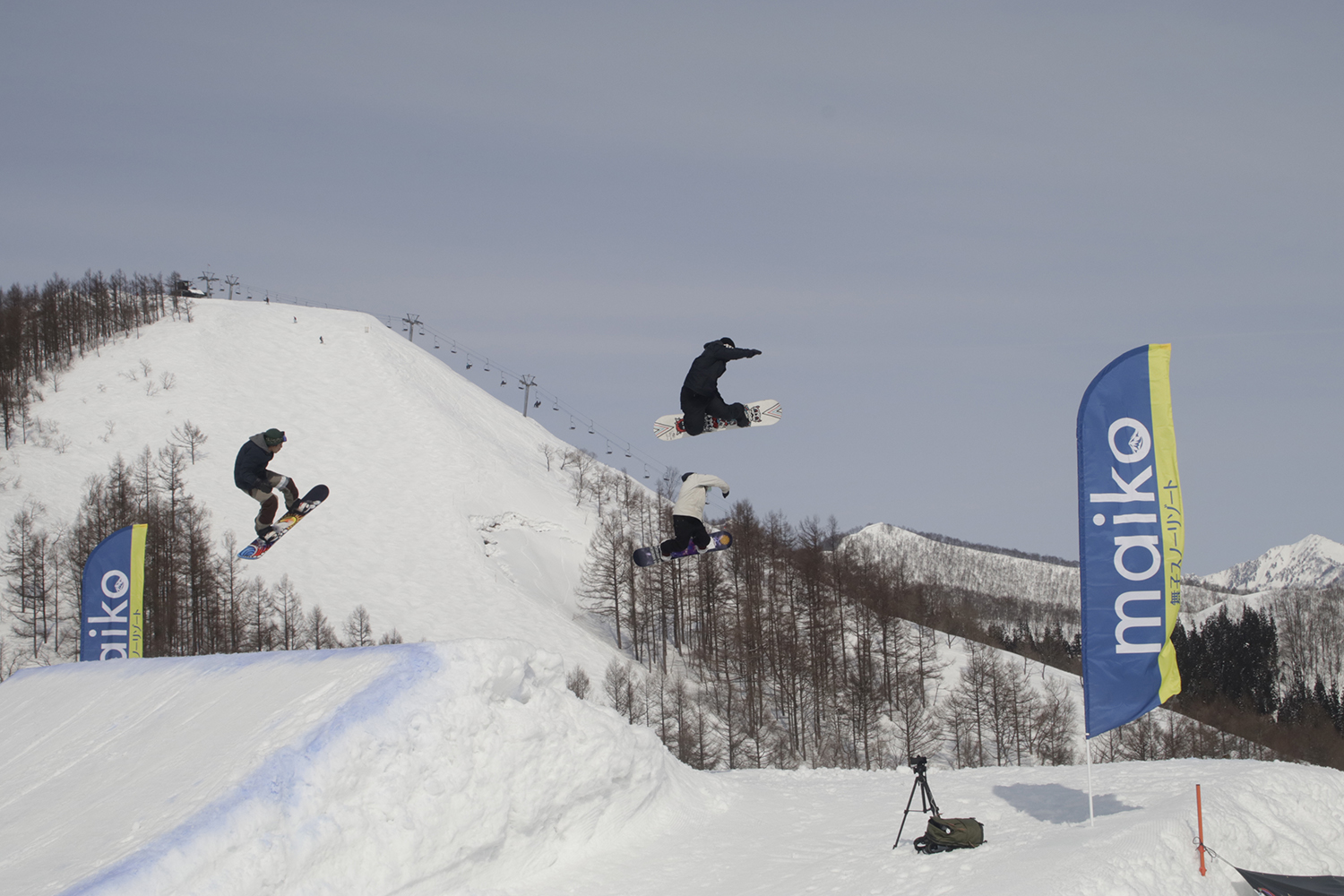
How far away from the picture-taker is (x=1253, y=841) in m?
17.1

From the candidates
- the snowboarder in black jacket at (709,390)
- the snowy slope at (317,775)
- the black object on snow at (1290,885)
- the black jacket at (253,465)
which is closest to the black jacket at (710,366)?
the snowboarder in black jacket at (709,390)

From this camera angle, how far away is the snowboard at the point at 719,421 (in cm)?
1554

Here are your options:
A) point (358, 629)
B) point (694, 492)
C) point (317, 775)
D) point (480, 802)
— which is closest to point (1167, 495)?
point (694, 492)

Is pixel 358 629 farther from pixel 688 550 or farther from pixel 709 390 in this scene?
pixel 709 390

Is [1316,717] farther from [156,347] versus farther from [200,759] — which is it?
[156,347]

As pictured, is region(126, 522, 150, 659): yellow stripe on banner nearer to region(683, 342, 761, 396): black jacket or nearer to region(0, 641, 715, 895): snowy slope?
region(0, 641, 715, 895): snowy slope

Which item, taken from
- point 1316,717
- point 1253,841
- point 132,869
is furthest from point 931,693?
point 132,869

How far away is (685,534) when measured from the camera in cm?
1633

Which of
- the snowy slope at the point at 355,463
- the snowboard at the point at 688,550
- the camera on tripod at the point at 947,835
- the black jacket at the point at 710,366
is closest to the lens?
the black jacket at the point at 710,366

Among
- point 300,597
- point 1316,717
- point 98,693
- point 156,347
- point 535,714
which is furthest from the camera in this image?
point 156,347

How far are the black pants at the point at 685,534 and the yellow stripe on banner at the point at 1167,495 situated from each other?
8.27m

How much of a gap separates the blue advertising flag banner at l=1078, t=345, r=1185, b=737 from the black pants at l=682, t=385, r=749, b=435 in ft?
22.1

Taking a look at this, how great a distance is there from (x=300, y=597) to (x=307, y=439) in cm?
3250

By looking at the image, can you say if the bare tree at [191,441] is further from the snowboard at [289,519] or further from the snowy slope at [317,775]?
the snowboard at [289,519]
